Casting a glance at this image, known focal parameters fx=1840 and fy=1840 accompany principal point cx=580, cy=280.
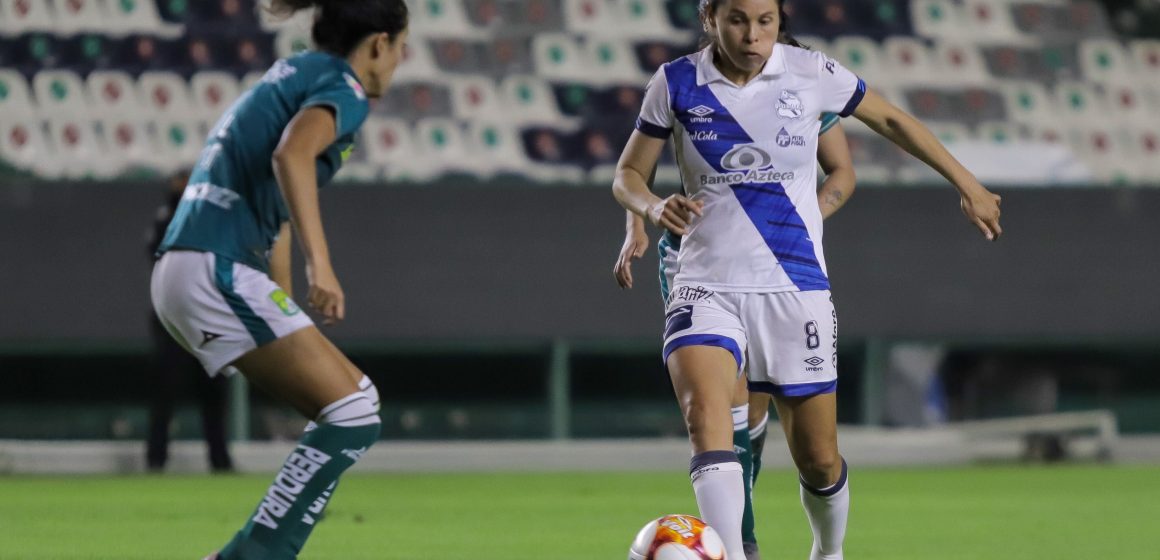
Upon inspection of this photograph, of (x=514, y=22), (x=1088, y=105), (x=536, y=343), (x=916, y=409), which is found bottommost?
(x=916, y=409)

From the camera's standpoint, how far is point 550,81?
15523 millimetres

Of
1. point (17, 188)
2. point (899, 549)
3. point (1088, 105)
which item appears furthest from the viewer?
point (1088, 105)

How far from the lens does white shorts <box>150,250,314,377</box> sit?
15.3 ft

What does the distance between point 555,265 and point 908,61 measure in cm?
439

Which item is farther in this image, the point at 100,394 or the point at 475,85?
the point at 475,85

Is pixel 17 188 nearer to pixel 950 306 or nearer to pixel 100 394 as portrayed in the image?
pixel 100 394

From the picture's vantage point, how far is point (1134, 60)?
16891 mm

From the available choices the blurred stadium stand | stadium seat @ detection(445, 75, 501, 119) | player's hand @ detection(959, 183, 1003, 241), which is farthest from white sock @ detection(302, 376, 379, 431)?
stadium seat @ detection(445, 75, 501, 119)

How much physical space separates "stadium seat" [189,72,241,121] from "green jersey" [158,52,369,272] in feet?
33.2

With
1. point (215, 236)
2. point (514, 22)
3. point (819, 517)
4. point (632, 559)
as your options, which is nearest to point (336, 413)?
point (215, 236)

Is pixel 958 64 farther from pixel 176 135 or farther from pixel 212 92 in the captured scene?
pixel 176 135

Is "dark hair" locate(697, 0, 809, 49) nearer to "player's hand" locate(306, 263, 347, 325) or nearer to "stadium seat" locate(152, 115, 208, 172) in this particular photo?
"player's hand" locate(306, 263, 347, 325)

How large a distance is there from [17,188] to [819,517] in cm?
879

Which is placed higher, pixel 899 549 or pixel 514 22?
pixel 514 22
